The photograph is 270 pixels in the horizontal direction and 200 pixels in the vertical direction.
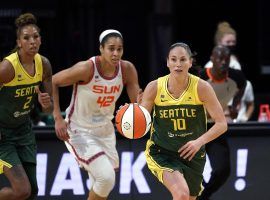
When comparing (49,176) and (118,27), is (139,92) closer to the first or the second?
(49,176)

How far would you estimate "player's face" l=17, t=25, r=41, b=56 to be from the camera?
9164 millimetres

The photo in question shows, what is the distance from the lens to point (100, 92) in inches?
374

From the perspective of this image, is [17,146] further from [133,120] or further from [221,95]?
[221,95]

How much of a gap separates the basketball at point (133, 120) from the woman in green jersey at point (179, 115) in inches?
4.1

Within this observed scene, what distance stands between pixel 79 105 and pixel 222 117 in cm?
167

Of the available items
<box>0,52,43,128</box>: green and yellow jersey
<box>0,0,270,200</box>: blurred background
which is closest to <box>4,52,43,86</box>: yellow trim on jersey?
<box>0,52,43,128</box>: green and yellow jersey

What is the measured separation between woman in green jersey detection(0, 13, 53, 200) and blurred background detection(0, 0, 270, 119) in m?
4.33

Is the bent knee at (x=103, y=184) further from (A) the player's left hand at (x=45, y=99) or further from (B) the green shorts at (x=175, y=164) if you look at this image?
(A) the player's left hand at (x=45, y=99)

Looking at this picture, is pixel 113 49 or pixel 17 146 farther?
pixel 113 49

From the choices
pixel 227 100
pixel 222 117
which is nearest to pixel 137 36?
pixel 227 100

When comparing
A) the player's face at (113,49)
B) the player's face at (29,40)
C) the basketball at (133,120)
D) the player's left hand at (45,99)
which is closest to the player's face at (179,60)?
the basketball at (133,120)

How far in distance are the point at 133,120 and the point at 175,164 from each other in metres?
0.56

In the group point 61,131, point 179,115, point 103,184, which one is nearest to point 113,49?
point 61,131

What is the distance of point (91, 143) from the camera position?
9578 millimetres
